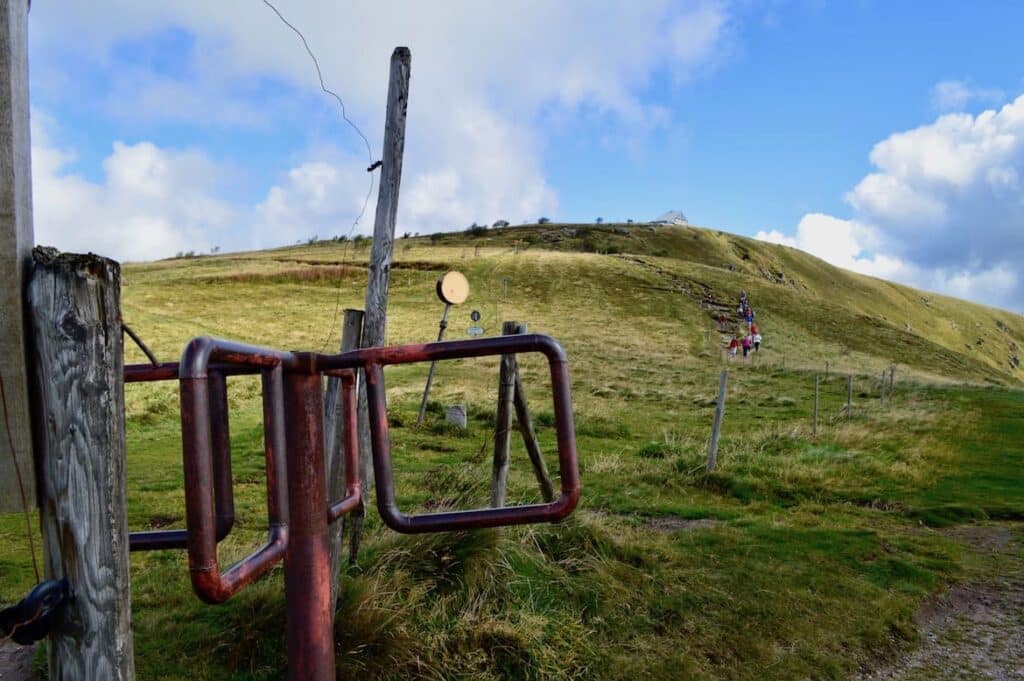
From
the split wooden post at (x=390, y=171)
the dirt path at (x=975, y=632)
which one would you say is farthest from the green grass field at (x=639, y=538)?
the split wooden post at (x=390, y=171)

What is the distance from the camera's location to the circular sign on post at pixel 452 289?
46.3 ft

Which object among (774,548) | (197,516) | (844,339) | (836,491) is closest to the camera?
(197,516)

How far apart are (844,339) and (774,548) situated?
145 feet

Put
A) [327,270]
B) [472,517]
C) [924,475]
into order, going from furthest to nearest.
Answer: [327,270] → [924,475] → [472,517]

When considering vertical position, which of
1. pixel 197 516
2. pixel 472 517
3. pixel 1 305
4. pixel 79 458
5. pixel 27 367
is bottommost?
pixel 472 517

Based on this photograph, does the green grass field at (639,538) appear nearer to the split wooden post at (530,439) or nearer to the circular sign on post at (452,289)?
the split wooden post at (530,439)

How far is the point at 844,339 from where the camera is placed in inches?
1865

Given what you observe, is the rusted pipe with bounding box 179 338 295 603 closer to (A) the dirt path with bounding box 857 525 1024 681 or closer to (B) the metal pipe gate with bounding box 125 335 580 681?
(B) the metal pipe gate with bounding box 125 335 580 681

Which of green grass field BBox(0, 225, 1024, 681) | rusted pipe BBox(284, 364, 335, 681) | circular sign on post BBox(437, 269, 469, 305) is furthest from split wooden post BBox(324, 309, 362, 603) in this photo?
circular sign on post BBox(437, 269, 469, 305)

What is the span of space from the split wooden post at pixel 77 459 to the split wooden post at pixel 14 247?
1.2 inches

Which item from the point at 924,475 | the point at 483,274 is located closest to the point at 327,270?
the point at 483,274

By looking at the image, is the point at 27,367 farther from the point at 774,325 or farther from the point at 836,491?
the point at 774,325

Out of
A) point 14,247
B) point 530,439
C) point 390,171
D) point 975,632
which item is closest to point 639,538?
point 530,439

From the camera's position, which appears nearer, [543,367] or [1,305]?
[1,305]
